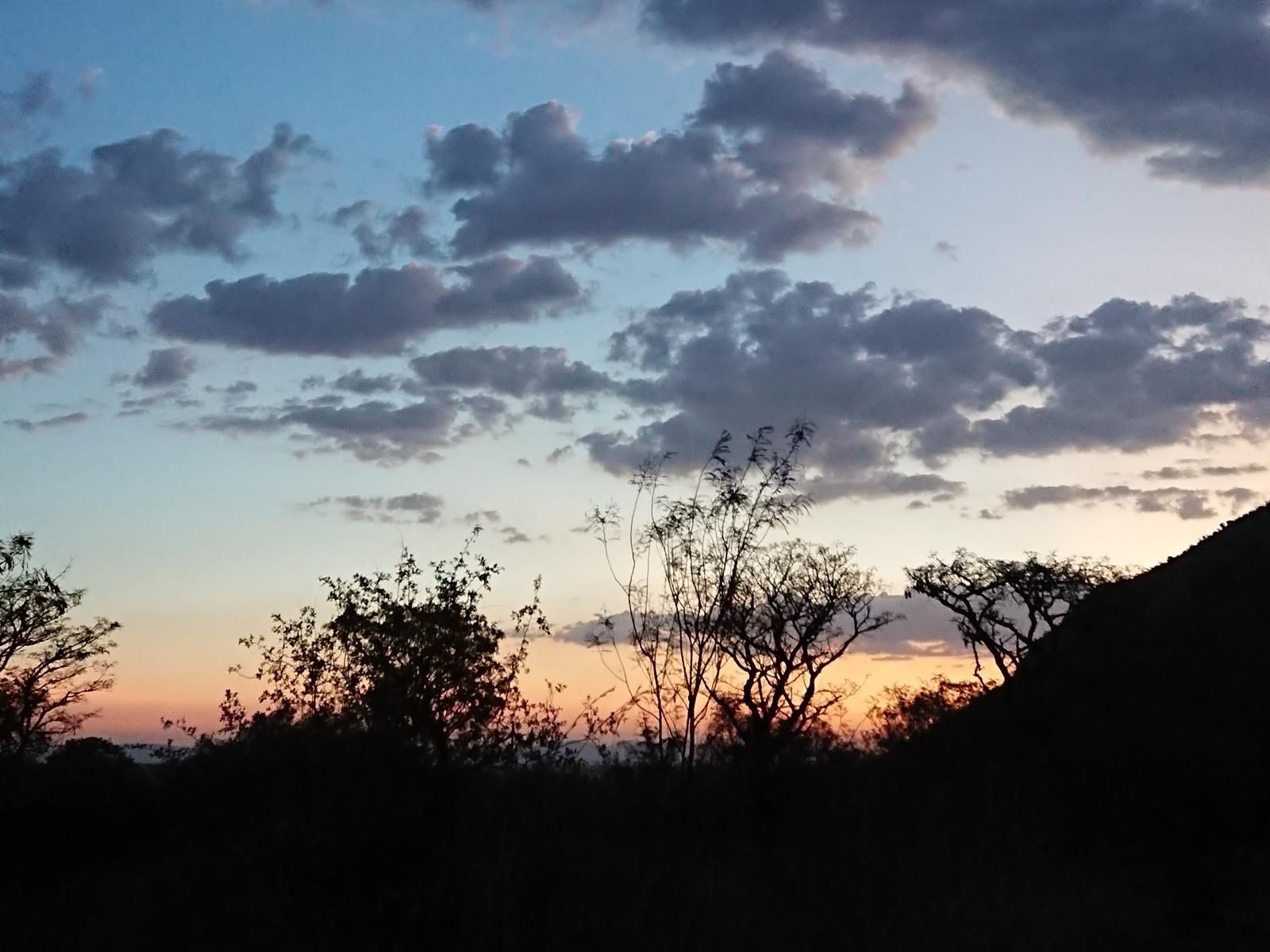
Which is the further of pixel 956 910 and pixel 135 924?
pixel 956 910

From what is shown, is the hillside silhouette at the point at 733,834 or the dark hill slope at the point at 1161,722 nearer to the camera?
the hillside silhouette at the point at 733,834

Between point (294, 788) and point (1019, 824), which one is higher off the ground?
point (294, 788)

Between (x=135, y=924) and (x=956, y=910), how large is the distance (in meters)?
9.02

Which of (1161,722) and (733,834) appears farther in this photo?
(733,834)

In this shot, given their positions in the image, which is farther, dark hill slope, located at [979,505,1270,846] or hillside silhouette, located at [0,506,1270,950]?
dark hill slope, located at [979,505,1270,846]

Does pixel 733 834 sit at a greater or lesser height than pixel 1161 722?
lesser

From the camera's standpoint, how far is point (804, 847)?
19156 millimetres

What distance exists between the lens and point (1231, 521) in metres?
38.5

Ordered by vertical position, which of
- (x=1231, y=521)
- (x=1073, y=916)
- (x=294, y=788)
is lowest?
(x=1073, y=916)

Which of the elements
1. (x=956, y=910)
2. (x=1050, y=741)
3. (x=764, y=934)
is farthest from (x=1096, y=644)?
(x=764, y=934)

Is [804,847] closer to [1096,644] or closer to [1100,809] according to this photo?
[1100,809]

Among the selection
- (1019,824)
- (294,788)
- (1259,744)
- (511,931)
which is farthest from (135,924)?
(1259,744)

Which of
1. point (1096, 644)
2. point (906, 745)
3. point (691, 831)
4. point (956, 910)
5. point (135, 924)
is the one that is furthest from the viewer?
point (906, 745)

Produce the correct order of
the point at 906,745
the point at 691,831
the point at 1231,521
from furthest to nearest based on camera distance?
the point at 1231,521, the point at 906,745, the point at 691,831
